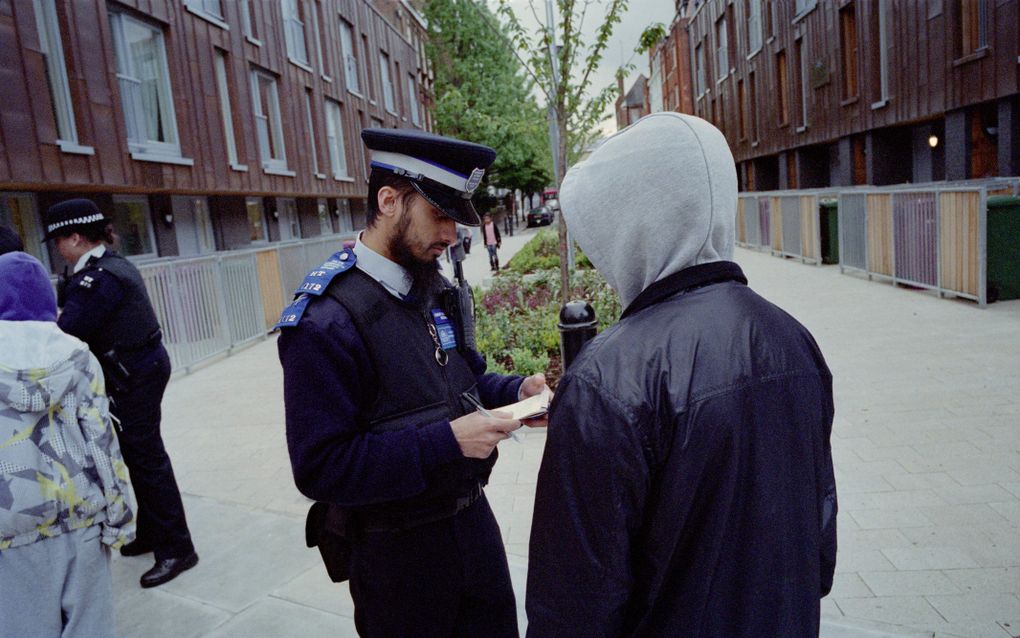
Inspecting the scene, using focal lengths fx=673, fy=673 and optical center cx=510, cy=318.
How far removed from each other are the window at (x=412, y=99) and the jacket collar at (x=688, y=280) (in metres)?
34.8

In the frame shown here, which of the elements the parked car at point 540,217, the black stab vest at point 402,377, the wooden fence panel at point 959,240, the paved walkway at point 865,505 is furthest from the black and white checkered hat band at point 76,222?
the parked car at point 540,217

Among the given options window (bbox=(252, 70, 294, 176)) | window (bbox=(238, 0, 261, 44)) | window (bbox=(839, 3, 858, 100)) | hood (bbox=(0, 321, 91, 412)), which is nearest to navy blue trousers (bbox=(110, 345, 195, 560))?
hood (bbox=(0, 321, 91, 412))

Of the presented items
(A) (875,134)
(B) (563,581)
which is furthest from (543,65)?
(A) (875,134)

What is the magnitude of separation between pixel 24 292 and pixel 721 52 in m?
35.2

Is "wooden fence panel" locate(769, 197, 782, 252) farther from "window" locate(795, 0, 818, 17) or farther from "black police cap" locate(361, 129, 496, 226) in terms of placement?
"black police cap" locate(361, 129, 496, 226)

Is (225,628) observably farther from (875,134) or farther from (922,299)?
(875,134)

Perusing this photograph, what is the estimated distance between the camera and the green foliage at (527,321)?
22.3ft

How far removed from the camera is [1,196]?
984 centimetres

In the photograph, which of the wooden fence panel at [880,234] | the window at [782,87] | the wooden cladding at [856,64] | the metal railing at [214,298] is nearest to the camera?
the metal railing at [214,298]

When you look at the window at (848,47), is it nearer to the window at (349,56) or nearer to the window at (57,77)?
the window at (349,56)

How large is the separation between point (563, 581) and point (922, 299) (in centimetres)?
1026

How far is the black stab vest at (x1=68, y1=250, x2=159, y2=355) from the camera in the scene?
11.8 feet

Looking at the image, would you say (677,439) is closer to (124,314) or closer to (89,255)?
(124,314)

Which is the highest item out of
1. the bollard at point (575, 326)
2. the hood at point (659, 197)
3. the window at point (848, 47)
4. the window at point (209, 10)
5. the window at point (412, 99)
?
the window at point (412, 99)
